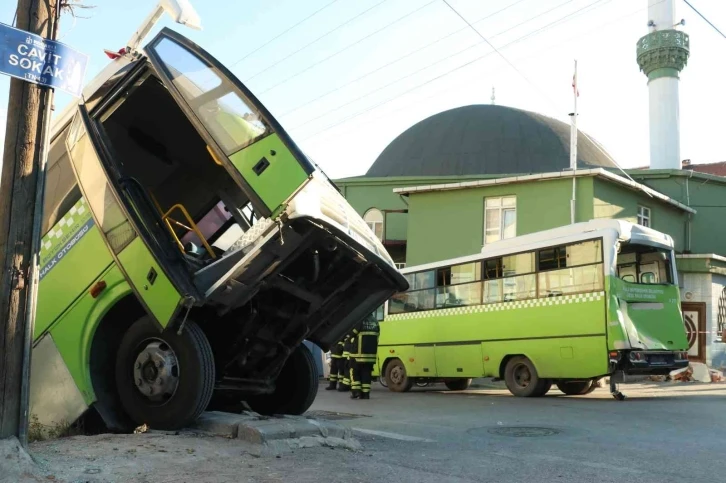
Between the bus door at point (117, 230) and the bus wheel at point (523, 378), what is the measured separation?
1044 cm

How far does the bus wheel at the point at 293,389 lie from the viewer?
8.30m

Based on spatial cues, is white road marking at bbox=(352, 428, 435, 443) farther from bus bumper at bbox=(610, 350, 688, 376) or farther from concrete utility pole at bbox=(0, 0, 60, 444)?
bus bumper at bbox=(610, 350, 688, 376)

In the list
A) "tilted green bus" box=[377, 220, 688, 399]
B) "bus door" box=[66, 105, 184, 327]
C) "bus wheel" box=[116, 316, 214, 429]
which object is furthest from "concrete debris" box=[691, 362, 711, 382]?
"bus door" box=[66, 105, 184, 327]

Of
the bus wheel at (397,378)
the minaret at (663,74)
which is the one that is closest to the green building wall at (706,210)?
the minaret at (663,74)

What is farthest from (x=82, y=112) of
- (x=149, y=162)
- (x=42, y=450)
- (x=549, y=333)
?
(x=549, y=333)

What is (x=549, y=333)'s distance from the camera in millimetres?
14867

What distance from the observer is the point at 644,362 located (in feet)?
45.1

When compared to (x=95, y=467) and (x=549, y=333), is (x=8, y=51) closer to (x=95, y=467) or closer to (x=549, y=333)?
(x=95, y=467)

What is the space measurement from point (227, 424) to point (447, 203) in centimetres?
2055

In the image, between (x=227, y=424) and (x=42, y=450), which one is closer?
(x=42, y=450)

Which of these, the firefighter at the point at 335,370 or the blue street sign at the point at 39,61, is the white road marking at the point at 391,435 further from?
the firefighter at the point at 335,370

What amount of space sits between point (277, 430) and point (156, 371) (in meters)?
1.29

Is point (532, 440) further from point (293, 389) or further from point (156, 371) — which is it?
point (156, 371)

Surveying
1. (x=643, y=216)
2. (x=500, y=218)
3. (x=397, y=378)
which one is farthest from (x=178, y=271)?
(x=643, y=216)
